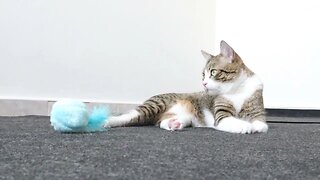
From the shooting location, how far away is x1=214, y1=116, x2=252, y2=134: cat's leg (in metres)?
1.25

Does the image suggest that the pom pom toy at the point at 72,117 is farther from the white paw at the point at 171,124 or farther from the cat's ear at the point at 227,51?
the cat's ear at the point at 227,51

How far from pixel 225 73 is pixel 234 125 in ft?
0.78

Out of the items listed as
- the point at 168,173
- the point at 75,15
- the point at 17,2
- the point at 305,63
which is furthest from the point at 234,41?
the point at 168,173

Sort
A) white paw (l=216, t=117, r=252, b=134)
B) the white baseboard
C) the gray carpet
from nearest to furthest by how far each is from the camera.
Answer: the gray carpet
white paw (l=216, t=117, r=252, b=134)
the white baseboard

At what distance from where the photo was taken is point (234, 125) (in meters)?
1.28

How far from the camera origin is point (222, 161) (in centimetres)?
76

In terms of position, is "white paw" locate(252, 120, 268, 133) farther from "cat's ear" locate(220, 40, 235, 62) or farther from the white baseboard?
the white baseboard

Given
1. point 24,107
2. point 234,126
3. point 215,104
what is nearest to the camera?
point 234,126

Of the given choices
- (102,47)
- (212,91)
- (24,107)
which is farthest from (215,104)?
(24,107)

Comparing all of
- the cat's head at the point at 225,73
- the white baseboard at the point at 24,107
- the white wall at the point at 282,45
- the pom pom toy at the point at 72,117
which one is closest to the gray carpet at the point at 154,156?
the pom pom toy at the point at 72,117

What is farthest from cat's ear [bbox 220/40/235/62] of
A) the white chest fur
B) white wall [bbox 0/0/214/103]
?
white wall [bbox 0/0/214/103]

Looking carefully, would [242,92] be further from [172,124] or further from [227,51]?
[172,124]

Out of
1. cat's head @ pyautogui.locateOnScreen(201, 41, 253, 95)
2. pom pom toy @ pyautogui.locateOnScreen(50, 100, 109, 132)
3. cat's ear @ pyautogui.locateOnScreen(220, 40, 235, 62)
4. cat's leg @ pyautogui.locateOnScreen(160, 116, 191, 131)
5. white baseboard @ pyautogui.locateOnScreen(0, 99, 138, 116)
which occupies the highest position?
cat's ear @ pyautogui.locateOnScreen(220, 40, 235, 62)

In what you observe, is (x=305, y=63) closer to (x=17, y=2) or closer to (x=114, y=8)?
(x=114, y=8)
